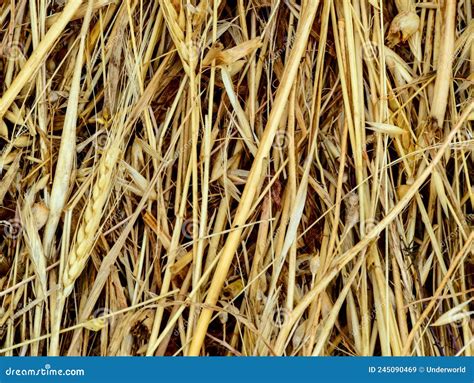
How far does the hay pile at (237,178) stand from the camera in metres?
0.92

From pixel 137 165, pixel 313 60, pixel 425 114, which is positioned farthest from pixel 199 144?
Answer: pixel 425 114

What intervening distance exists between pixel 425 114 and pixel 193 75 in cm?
→ 35

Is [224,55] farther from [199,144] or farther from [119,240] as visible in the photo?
[119,240]

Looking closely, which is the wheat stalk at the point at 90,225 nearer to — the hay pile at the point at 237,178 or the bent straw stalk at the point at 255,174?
the hay pile at the point at 237,178

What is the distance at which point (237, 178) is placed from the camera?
3.24 feet

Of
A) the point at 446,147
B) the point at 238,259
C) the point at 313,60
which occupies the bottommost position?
the point at 238,259

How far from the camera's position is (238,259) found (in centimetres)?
95

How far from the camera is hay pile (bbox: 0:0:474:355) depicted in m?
0.92

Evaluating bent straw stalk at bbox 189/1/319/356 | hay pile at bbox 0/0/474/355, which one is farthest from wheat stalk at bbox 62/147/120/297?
bent straw stalk at bbox 189/1/319/356

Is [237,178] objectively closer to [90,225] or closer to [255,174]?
[255,174]

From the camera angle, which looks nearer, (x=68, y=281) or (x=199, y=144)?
(x=68, y=281)

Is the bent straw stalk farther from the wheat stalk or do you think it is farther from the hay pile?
the wheat stalk

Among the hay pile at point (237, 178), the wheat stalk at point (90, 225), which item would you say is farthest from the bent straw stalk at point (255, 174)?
the wheat stalk at point (90, 225)

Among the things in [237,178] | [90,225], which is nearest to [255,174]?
[237,178]
